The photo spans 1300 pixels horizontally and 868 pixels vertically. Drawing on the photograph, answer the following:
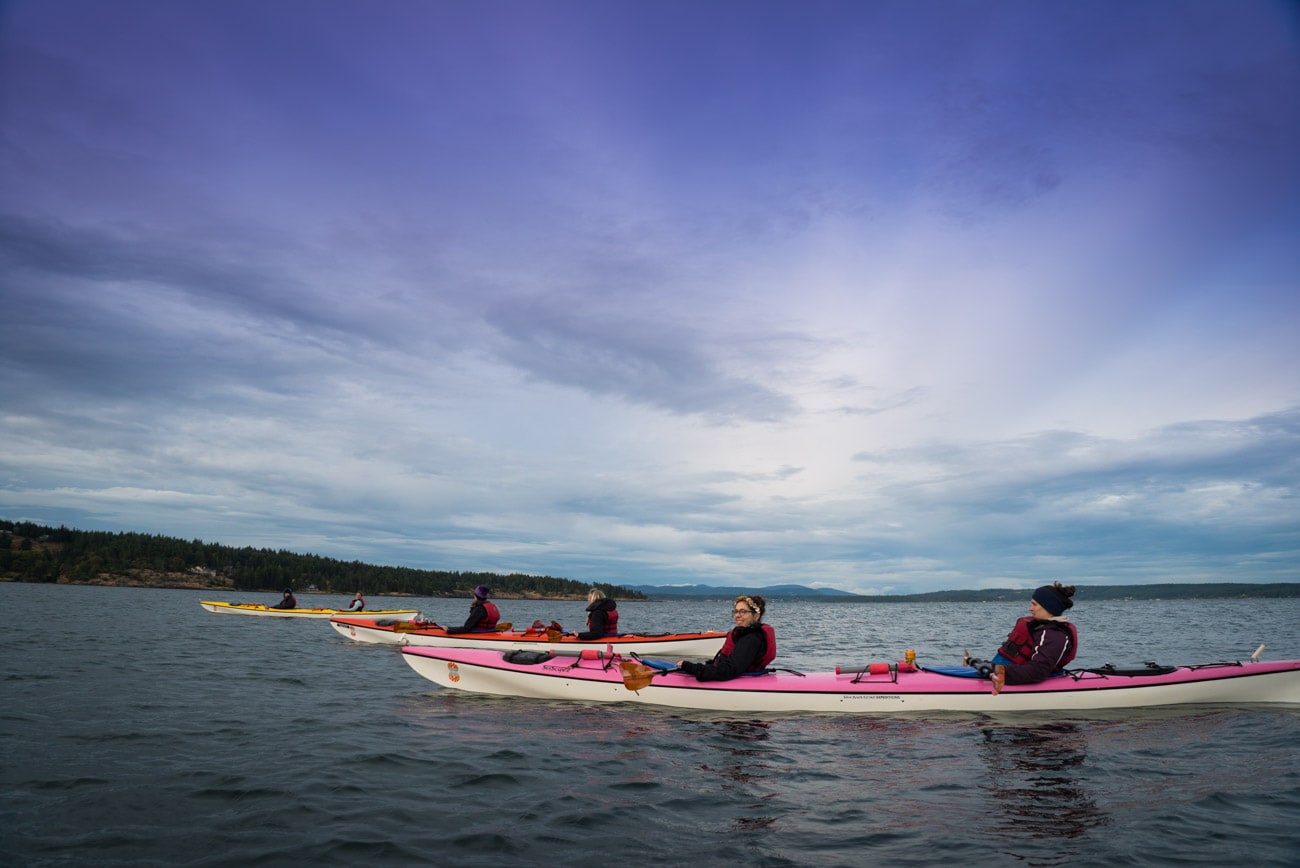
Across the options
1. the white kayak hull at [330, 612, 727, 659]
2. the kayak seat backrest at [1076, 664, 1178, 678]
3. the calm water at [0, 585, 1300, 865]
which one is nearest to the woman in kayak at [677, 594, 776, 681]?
the calm water at [0, 585, 1300, 865]

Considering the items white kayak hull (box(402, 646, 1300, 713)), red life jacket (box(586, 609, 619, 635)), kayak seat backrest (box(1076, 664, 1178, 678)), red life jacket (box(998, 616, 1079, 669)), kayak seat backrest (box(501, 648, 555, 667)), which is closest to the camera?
red life jacket (box(998, 616, 1079, 669))

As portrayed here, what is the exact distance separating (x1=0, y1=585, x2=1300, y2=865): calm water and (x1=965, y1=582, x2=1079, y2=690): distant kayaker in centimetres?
78

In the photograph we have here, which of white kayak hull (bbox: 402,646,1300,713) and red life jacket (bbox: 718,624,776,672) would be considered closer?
white kayak hull (bbox: 402,646,1300,713)

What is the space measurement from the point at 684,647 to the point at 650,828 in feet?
47.8

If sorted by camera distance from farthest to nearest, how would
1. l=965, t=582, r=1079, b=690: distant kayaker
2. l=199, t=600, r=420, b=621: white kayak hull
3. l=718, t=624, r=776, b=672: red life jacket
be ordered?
l=199, t=600, r=420, b=621: white kayak hull < l=718, t=624, r=776, b=672: red life jacket < l=965, t=582, r=1079, b=690: distant kayaker

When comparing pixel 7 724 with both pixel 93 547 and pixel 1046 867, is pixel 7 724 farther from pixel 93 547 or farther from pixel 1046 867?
pixel 93 547

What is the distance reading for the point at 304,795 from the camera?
24.9ft

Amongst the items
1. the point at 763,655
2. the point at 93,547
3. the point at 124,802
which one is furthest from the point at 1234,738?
the point at 93,547

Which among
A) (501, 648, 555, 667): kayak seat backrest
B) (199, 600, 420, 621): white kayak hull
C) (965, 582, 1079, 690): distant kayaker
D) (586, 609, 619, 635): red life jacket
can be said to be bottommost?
(199, 600, 420, 621): white kayak hull

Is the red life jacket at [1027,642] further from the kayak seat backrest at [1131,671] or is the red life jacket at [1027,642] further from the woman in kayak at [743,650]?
the woman in kayak at [743,650]

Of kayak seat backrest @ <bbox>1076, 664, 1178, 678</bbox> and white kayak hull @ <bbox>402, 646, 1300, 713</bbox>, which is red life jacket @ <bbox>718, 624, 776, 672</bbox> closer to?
white kayak hull @ <bbox>402, 646, 1300, 713</bbox>

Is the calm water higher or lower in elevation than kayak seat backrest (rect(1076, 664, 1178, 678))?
lower

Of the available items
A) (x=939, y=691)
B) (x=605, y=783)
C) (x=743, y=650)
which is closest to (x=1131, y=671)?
(x=939, y=691)

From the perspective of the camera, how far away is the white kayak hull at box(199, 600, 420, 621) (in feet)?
102
